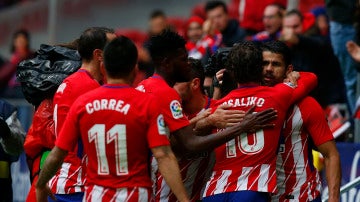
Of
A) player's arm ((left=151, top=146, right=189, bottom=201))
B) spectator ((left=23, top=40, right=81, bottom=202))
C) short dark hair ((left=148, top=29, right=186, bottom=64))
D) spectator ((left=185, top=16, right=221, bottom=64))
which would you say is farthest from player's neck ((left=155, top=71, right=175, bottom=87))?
spectator ((left=185, top=16, right=221, bottom=64))

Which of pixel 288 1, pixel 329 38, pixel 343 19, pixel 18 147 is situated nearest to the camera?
pixel 18 147

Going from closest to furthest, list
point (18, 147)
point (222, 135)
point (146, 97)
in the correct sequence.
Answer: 1. point (146, 97)
2. point (222, 135)
3. point (18, 147)

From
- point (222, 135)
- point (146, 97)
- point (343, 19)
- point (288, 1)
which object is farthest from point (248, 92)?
point (288, 1)

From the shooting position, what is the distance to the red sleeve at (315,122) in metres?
8.80

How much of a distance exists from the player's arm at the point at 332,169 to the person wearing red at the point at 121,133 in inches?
63.9

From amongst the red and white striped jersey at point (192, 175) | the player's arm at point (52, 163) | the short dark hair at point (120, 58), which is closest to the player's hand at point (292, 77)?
the red and white striped jersey at point (192, 175)

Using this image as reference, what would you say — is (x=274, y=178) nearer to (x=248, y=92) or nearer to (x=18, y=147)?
(x=248, y=92)

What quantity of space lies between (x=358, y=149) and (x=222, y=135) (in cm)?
406

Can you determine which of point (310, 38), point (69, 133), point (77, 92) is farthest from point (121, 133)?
point (310, 38)

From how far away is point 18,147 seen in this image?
10.5 metres

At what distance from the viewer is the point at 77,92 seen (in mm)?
8602

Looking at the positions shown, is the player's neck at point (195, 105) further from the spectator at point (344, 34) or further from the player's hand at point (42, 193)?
the spectator at point (344, 34)

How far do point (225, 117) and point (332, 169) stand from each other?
98 centimetres

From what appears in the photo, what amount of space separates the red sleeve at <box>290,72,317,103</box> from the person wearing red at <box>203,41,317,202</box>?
0.16 meters
